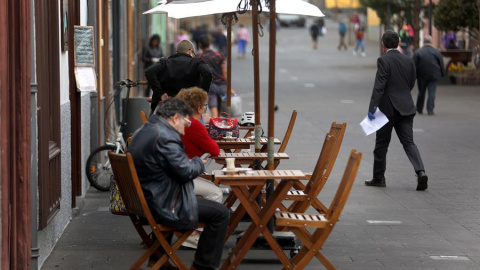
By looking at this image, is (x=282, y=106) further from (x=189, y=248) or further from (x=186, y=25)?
(x=186, y=25)

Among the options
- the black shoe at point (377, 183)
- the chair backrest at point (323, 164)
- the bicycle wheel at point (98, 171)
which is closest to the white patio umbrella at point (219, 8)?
the bicycle wheel at point (98, 171)

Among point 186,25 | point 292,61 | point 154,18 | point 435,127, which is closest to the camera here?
point 435,127

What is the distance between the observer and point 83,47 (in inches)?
446

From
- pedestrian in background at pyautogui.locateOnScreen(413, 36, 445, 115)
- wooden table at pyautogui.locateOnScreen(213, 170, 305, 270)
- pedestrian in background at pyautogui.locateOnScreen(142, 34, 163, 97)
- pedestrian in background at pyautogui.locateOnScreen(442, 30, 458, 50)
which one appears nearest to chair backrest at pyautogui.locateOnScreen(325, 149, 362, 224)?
wooden table at pyautogui.locateOnScreen(213, 170, 305, 270)

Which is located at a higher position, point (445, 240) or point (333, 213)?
point (333, 213)

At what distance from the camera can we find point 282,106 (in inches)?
1028

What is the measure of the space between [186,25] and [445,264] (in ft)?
196

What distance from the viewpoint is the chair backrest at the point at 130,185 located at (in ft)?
23.1

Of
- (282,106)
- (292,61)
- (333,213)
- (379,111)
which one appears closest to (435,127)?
(282,106)

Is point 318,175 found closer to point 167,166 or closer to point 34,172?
point 167,166

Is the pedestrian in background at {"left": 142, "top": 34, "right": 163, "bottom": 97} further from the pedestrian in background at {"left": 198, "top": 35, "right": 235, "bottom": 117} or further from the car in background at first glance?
the car in background

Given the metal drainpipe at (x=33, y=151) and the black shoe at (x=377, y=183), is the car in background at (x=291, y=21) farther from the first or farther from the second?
the metal drainpipe at (x=33, y=151)

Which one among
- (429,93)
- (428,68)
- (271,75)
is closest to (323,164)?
(271,75)

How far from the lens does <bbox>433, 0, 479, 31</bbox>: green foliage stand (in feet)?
110
